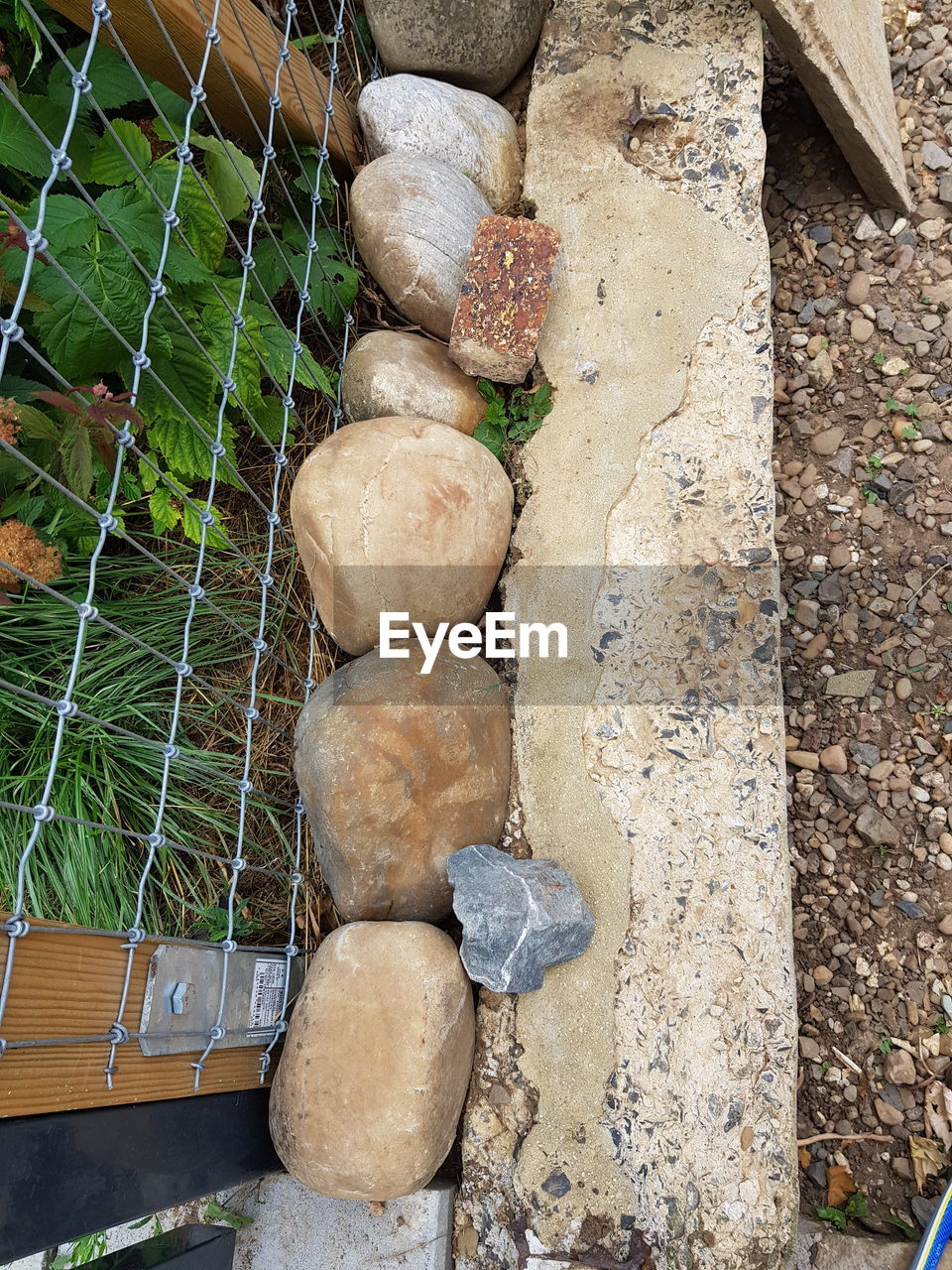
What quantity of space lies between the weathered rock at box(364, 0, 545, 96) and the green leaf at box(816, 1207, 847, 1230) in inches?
119

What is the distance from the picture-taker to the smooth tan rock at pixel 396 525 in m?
2.04

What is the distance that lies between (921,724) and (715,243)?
1.33 metres

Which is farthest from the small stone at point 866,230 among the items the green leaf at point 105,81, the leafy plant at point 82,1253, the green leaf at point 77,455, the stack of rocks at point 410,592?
the leafy plant at point 82,1253

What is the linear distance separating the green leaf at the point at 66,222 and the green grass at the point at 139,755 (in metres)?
0.75

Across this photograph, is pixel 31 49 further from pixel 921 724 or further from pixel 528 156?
pixel 921 724

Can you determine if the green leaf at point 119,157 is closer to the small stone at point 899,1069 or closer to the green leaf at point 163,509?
the green leaf at point 163,509

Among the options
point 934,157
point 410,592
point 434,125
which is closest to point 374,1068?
point 410,592

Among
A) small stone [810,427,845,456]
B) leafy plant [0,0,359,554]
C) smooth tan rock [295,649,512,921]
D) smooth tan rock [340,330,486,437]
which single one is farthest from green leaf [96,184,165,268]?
small stone [810,427,845,456]

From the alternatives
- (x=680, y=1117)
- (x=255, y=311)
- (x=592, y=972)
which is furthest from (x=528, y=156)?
(x=680, y=1117)

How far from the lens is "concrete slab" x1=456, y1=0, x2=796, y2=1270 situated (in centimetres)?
182

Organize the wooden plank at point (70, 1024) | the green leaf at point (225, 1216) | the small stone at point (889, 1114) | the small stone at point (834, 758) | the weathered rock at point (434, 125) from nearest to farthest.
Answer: the wooden plank at point (70, 1024)
the green leaf at point (225, 1216)
the small stone at point (889, 1114)
the small stone at point (834, 758)
the weathered rock at point (434, 125)

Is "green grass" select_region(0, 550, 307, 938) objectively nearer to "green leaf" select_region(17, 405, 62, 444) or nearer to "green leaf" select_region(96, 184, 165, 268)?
"green leaf" select_region(17, 405, 62, 444)

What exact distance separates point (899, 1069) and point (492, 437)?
5.84 feet

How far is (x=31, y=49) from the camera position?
2191 millimetres
